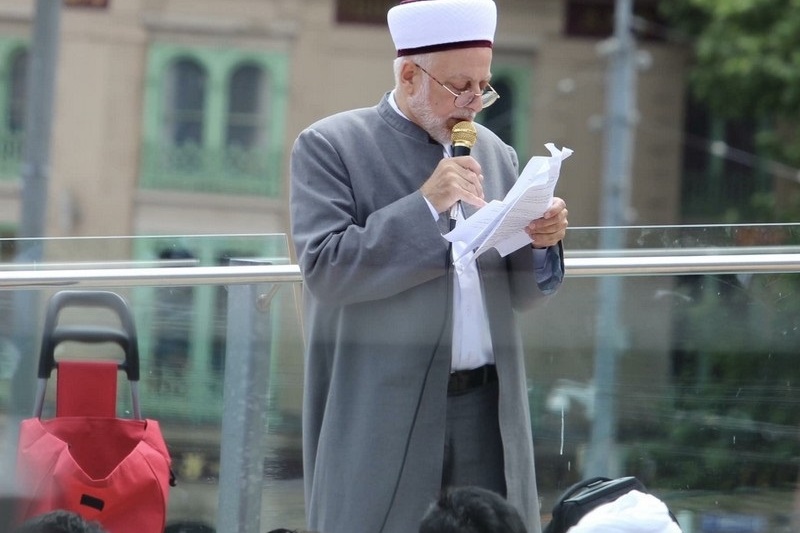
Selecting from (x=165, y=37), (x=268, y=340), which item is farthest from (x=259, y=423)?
(x=165, y=37)

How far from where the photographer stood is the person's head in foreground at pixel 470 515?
3143 millimetres

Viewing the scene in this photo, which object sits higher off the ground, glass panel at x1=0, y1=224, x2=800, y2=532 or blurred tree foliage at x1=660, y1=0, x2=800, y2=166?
blurred tree foliage at x1=660, y1=0, x2=800, y2=166

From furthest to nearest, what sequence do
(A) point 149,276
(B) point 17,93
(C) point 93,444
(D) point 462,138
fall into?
(B) point 17,93
(A) point 149,276
(C) point 93,444
(D) point 462,138

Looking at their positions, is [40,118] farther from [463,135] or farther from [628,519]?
[628,519]

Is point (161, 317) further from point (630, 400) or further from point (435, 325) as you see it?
point (630, 400)

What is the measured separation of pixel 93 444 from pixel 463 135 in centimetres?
115

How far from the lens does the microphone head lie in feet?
10.8

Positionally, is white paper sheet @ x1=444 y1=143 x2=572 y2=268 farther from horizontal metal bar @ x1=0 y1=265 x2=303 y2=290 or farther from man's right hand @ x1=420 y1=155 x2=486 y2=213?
horizontal metal bar @ x1=0 y1=265 x2=303 y2=290

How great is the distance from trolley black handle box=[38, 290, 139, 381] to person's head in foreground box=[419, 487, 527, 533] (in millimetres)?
1041

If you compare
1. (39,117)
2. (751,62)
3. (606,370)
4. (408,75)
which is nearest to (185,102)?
(751,62)

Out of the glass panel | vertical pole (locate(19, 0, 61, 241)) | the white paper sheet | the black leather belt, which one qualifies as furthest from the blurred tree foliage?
the white paper sheet

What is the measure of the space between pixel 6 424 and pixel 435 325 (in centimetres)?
113

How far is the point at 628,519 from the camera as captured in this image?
3109mm

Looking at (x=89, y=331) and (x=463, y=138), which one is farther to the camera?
(x=89, y=331)
